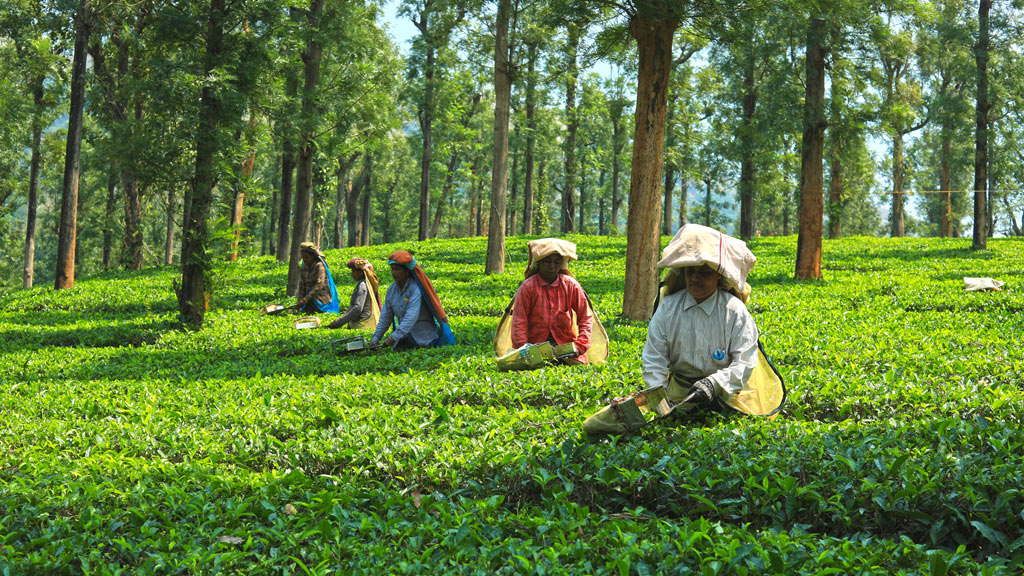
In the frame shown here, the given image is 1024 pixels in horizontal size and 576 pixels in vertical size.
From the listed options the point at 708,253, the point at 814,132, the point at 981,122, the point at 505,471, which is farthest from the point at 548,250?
the point at 981,122

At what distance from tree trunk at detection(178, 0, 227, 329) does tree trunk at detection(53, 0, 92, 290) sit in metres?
8.64

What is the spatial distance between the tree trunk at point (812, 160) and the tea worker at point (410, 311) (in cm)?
1100

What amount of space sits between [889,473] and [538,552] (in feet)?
6.84

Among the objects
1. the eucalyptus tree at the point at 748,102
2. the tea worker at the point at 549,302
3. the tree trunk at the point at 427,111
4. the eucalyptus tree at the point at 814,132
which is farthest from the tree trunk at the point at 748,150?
the tea worker at the point at 549,302

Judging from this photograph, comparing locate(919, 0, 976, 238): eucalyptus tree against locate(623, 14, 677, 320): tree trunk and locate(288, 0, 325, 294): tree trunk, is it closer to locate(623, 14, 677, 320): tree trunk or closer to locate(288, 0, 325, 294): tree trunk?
locate(623, 14, 677, 320): tree trunk

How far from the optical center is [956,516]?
3.85 metres

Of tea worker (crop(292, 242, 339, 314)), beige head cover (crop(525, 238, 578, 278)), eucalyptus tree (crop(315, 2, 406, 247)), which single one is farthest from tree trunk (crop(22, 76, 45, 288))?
beige head cover (crop(525, 238, 578, 278))

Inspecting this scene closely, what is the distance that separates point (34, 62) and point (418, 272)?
72.6 ft

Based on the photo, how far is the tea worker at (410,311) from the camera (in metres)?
9.52

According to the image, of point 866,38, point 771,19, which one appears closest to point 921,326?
point 866,38

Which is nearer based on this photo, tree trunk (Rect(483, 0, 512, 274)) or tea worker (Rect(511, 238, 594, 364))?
tea worker (Rect(511, 238, 594, 364))

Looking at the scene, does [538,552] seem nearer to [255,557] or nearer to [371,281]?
[255,557]

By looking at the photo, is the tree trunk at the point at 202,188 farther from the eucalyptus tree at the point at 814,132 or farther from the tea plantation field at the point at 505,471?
the eucalyptus tree at the point at 814,132

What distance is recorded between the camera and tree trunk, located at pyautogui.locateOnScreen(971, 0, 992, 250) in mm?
24234
